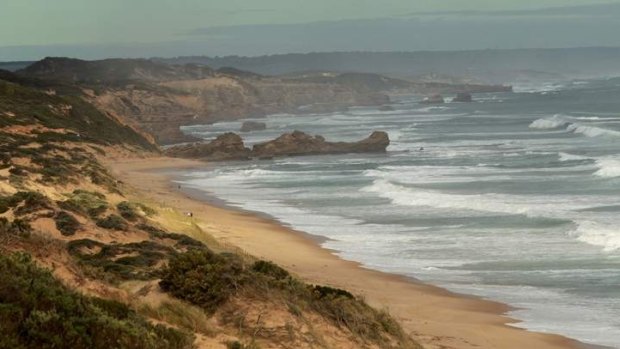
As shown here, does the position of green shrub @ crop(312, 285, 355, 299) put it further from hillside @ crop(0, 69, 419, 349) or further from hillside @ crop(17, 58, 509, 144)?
hillside @ crop(17, 58, 509, 144)

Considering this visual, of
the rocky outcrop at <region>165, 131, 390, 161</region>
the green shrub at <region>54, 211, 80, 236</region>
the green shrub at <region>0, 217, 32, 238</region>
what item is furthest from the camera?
the rocky outcrop at <region>165, 131, 390, 161</region>

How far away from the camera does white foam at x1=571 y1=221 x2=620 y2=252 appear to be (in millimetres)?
27812

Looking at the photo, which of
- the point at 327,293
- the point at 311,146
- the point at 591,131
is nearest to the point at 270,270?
the point at 327,293

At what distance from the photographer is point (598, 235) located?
94.3 ft

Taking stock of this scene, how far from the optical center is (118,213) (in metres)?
23.5

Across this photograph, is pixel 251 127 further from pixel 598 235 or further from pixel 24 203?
pixel 24 203

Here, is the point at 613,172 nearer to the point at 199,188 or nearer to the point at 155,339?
the point at 199,188

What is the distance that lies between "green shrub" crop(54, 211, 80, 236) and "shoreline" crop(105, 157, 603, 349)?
617cm

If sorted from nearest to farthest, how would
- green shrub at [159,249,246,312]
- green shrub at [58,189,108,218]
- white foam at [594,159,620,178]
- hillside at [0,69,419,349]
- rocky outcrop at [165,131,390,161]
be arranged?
1. hillside at [0,69,419,349]
2. green shrub at [159,249,246,312]
3. green shrub at [58,189,108,218]
4. white foam at [594,159,620,178]
5. rocky outcrop at [165,131,390,161]

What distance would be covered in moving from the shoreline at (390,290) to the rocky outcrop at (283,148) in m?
30.6

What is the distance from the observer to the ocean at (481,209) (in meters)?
23.0

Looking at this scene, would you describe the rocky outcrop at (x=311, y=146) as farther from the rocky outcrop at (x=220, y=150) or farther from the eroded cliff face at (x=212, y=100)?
the eroded cliff face at (x=212, y=100)

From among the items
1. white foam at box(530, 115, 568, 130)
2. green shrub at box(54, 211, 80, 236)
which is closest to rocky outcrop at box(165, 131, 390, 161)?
white foam at box(530, 115, 568, 130)

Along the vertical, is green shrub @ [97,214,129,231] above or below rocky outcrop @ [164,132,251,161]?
above
